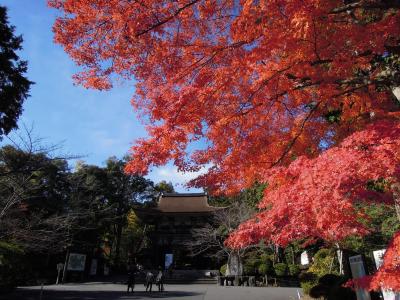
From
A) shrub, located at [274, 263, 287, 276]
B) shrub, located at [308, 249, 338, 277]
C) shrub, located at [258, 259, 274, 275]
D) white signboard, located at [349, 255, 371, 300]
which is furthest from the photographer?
shrub, located at [274, 263, 287, 276]

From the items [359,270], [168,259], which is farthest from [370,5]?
[168,259]

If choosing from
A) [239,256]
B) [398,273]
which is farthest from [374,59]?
[239,256]

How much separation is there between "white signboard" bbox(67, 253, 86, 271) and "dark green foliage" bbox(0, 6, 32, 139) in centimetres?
1600

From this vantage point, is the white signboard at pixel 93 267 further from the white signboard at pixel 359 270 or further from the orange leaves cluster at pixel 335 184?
the white signboard at pixel 359 270

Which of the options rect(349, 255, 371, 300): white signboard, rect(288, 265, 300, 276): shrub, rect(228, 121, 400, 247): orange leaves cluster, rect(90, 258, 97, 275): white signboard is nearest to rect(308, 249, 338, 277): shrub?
rect(288, 265, 300, 276): shrub

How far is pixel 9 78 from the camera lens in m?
12.5

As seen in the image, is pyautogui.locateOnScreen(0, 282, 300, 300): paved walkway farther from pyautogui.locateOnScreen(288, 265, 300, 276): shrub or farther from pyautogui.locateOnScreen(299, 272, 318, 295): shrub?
pyautogui.locateOnScreen(288, 265, 300, 276): shrub

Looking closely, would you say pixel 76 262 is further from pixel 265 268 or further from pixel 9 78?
pixel 9 78

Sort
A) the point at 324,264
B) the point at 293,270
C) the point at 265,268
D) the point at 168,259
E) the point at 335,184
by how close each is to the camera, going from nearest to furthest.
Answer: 1. the point at 335,184
2. the point at 324,264
3. the point at 265,268
4. the point at 293,270
5. the point at 168,259

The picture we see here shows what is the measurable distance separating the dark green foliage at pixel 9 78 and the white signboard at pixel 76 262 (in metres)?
16.0

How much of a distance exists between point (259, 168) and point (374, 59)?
4.31 m

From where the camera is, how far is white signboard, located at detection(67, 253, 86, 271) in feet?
83.3

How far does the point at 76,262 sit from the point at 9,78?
17.7 meters

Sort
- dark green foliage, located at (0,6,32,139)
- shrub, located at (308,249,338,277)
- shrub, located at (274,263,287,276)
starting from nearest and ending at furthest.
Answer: dark green foliage, located at (0,6,32,139)
shrub, located at (308,249,338,277)
shrub, located at (274,263,287,276)
